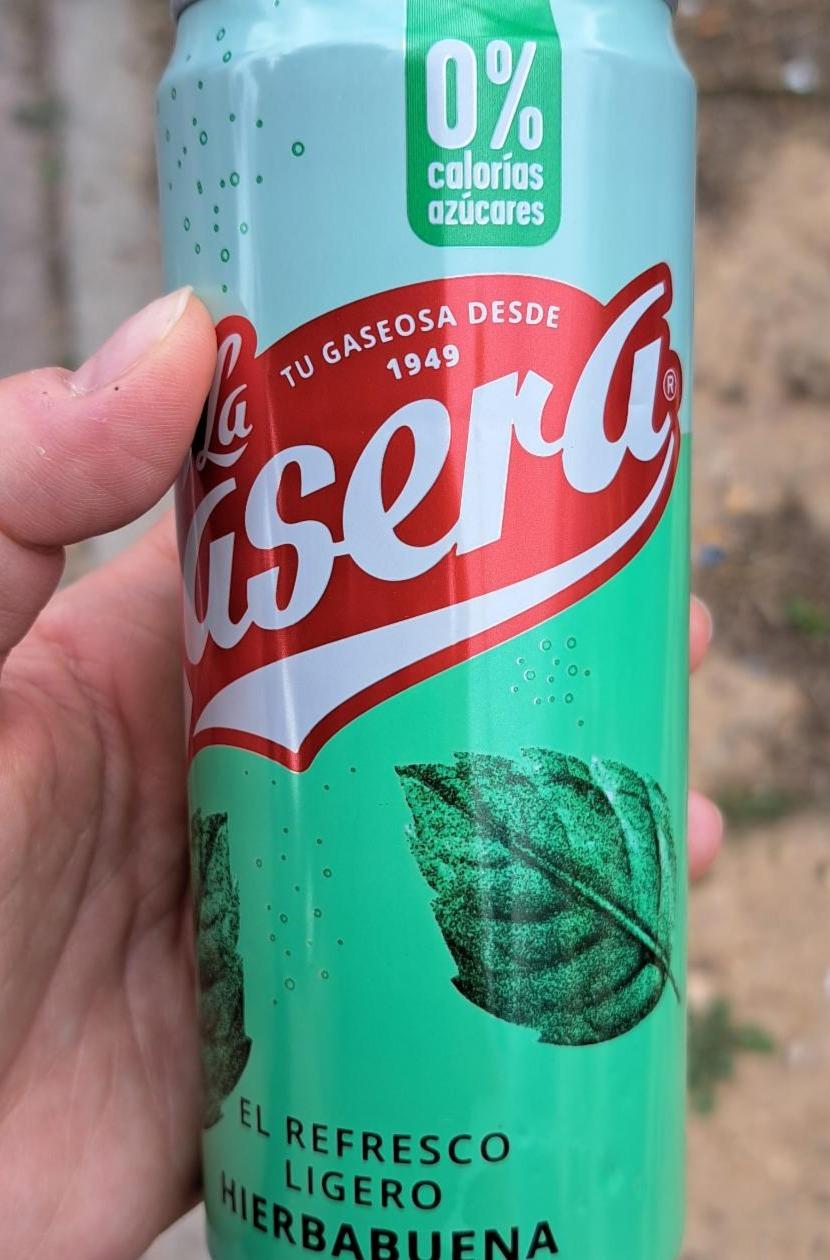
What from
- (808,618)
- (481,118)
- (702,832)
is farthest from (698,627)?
(481,118)

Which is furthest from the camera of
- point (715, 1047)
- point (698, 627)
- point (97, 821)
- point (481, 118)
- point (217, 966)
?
point (715, 1047)

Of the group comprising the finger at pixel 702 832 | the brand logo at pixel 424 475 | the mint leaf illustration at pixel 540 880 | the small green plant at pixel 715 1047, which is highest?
the brand logo at pixel 424 475

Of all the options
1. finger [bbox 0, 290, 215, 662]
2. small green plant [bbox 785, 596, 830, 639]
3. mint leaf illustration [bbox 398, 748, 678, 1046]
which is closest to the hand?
finger [bbox 0, 290, 215, 662]

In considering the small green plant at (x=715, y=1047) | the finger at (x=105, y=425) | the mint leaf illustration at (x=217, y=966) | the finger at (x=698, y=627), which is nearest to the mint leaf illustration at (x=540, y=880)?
the mint leaf illustration at (x=217, y=966)

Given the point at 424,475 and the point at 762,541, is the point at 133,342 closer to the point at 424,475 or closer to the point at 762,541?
the point at 424,475

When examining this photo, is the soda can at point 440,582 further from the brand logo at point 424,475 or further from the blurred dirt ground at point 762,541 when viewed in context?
the blurred dirt ground at point 762,541
